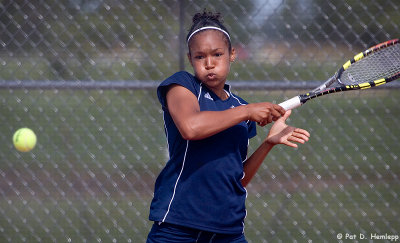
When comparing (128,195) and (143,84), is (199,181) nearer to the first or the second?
(143,84)

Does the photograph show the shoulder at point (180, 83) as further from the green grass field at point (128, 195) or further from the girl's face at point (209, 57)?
the green grass field at point (128, 195)

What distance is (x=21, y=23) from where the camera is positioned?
14.1ft

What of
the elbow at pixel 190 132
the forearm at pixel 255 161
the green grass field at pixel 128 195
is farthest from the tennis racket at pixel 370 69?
the green grass field at pixel 128 195

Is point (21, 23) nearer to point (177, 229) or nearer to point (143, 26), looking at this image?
point (143, 26)

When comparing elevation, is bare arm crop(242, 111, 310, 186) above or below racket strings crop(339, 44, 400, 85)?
below

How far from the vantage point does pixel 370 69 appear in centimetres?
312

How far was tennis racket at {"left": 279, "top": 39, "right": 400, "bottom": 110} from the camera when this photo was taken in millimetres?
2865

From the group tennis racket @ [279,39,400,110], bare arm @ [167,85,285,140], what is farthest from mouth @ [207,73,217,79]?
tennis racket @ [279,39,400,110]

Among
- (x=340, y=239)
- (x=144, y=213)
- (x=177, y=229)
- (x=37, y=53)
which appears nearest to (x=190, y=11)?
(x=37, y=53)

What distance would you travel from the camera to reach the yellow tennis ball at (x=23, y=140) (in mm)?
4727

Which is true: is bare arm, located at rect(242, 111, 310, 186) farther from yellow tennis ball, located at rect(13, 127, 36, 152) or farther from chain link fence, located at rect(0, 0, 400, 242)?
yellow tennis ball, located at rect(13, 127, 36, 152)

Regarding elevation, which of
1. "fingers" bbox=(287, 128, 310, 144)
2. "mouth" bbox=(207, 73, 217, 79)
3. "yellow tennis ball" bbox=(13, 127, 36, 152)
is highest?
"yellow tennis ball" bbox=(13, 127, 36, 152)

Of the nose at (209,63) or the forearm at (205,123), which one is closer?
the forearm at (205,123)

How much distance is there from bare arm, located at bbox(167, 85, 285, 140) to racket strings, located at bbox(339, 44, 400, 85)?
81cm
